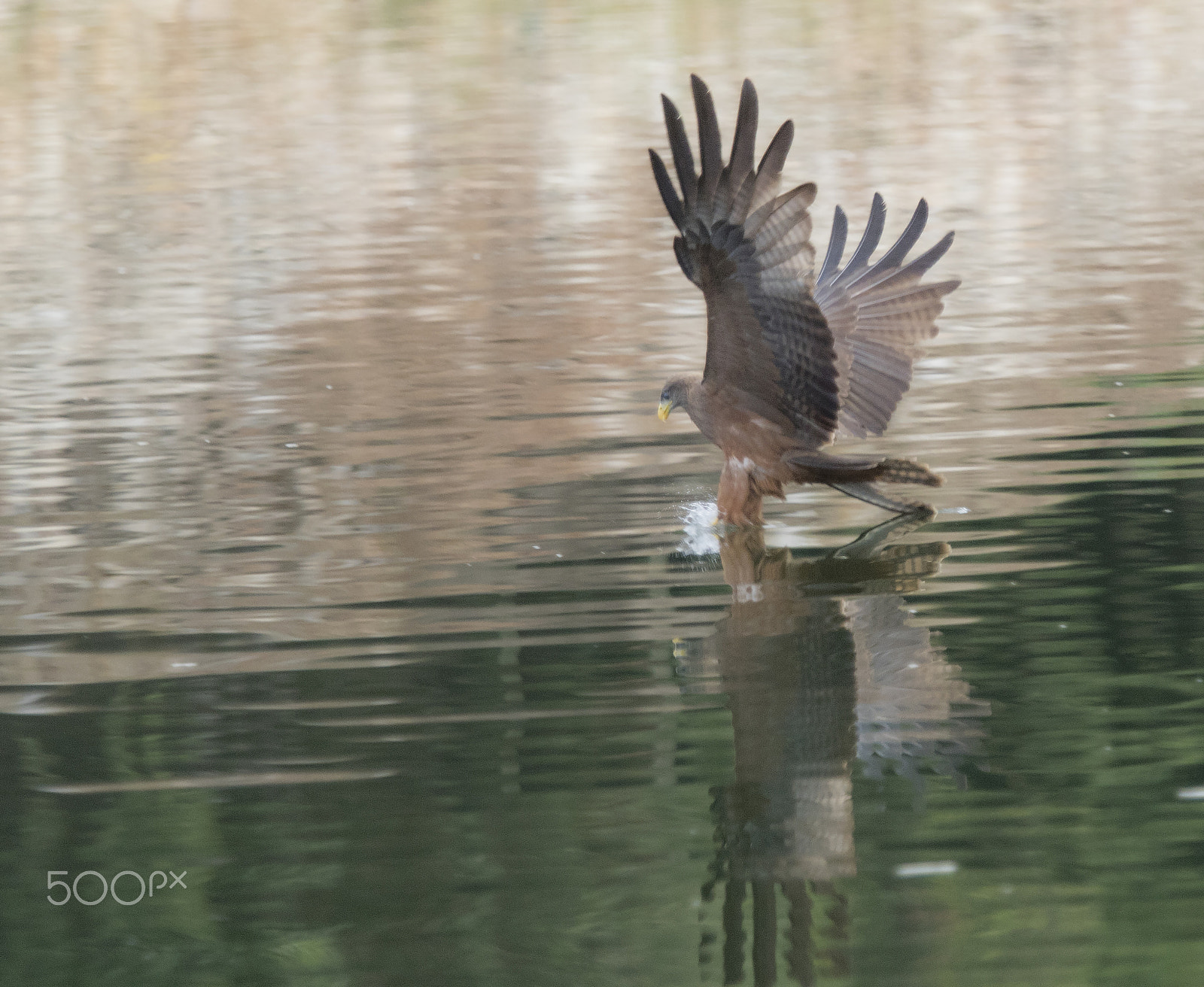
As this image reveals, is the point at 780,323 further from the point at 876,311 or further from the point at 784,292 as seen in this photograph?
the point at 876,311

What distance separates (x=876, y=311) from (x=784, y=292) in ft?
4.82

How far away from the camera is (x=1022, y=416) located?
8.52 metres

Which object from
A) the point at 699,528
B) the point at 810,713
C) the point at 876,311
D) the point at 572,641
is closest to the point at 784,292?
the point at 699,528

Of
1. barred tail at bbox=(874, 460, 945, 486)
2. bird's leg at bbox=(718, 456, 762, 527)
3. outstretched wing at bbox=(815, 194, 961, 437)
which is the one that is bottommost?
bird's leg at bbox=(718, 456, 762, 527)

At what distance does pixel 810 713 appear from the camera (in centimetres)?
504

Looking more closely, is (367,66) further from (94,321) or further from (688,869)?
(688,869)

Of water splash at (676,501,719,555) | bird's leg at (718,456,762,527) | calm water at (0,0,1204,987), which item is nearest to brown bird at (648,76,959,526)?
bird's leg at (718,456,762,527)

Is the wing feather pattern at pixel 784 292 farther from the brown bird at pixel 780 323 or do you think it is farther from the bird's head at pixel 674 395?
the bird's head at pixel 674 395

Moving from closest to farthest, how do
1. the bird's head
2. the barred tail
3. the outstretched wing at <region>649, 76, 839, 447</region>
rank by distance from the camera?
the outstretched wing at <region>649, 76, 839, 447</region>, the barred tail, the bird's head

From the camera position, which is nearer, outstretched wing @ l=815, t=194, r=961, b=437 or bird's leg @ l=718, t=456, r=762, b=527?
bird's leg @ l=718, t=456, r=762, b=527

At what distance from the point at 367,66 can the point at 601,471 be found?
2463 centimetres

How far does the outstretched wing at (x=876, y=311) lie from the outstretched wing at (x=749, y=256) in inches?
28.3

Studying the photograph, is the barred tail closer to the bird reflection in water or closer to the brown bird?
the brown bird

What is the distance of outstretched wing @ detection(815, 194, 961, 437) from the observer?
7730 millimetres
